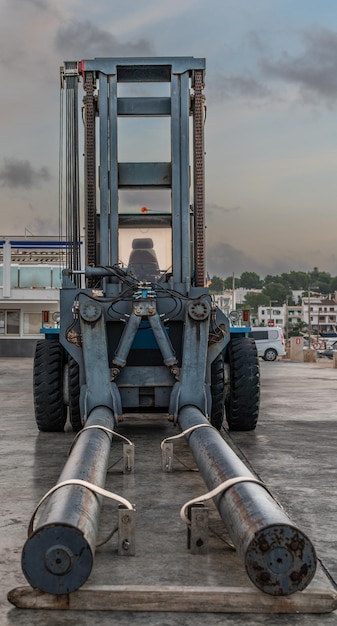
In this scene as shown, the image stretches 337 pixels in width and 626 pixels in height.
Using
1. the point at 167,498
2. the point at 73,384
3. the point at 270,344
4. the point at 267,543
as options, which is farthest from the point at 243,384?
the point at 270,344

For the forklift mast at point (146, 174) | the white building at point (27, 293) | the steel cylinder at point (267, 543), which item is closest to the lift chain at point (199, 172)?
the forklift mast at point (146, 174)

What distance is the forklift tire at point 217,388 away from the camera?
9.40 metres

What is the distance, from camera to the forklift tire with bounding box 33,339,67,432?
31.8ft

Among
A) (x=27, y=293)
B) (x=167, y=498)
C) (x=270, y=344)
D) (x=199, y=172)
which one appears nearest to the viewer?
(x=167, y=498)

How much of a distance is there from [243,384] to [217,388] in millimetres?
395

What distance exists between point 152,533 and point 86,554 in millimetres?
1280

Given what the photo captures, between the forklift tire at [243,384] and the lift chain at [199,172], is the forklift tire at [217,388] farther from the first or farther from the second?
the lift chain at [199,172]

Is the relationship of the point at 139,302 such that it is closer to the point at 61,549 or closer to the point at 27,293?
the point at 61,549

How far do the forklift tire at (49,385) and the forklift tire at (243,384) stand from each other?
7.08 ft

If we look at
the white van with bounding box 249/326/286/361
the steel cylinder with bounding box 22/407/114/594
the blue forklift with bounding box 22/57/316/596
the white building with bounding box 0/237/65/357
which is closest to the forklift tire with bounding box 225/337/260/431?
the blue forklift with bounding box 22/57/316/596

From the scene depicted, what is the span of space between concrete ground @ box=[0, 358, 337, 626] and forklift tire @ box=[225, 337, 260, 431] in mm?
267

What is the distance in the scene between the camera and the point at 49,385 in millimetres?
9695

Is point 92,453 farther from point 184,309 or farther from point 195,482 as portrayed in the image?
point 184,309

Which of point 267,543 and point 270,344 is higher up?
point 267,543
